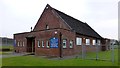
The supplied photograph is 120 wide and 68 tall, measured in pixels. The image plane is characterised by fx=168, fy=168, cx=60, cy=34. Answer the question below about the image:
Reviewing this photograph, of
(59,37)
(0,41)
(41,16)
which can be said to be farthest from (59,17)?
(0,41)

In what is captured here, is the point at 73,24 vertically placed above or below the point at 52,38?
above

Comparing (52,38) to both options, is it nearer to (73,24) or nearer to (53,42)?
(53,42)

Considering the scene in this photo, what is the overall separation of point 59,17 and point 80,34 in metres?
4.74

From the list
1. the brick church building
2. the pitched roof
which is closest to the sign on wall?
the brick church building

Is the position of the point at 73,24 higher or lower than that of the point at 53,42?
higher

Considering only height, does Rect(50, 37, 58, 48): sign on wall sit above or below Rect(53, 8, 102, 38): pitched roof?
below

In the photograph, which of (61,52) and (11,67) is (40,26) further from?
(11,67)

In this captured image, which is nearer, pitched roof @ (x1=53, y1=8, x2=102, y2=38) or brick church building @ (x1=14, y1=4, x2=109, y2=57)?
brick church building @ (x1=14, y1=4, x2=109, y2=57)

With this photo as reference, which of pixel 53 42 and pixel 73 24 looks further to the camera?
pixel 73 24

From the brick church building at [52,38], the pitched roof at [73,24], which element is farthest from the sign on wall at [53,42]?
the pitched roof at [73,24]

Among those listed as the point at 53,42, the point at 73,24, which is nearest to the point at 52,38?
the point at 53,42

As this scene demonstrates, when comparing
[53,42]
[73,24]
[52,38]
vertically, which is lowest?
[53,42]

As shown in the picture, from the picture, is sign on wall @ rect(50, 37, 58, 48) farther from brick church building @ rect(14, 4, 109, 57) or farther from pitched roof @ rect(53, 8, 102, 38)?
pitched roof @ rect(53, 8, 102, 38)

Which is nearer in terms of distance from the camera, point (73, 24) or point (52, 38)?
Result: point (52, 38)
